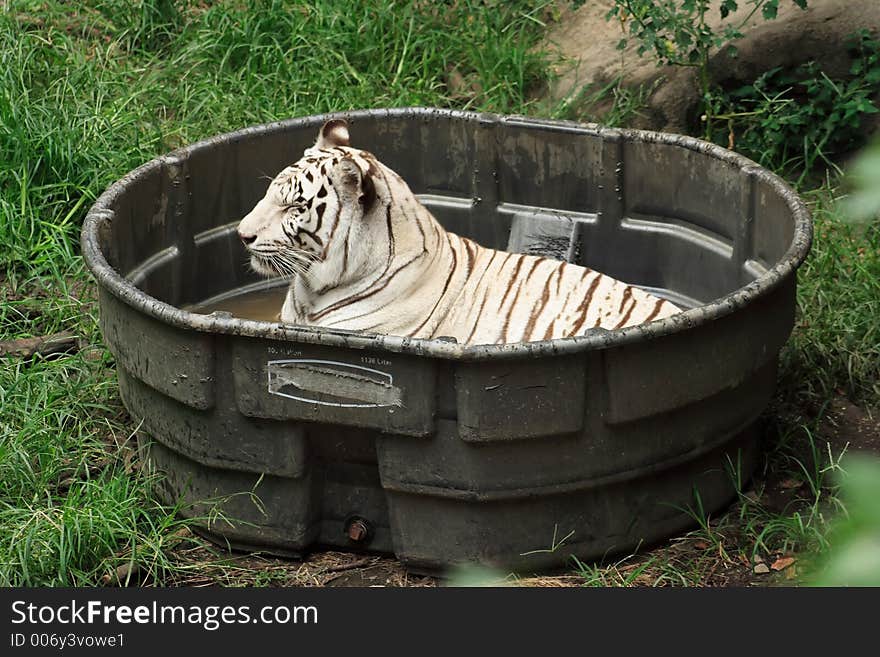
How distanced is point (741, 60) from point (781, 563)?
2.56m

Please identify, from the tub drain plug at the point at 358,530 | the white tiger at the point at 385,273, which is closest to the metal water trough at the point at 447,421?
the tub drain plug at the point at 358,530

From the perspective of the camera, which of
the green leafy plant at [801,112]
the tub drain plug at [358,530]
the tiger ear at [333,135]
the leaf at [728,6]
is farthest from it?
the green leafy plant at [801,112]

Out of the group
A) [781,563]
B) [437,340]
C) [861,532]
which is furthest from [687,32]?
[861,532]

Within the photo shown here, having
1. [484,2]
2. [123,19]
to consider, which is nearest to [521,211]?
[484,2]

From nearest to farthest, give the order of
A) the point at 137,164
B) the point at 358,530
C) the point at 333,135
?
the point at 358,530
the point at 333,135
the point at 137,164

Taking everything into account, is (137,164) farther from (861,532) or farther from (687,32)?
(861,532)

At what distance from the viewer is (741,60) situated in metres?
5.18

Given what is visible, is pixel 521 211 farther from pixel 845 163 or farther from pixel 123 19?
pixel 123 19

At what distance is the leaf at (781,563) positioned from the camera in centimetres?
332

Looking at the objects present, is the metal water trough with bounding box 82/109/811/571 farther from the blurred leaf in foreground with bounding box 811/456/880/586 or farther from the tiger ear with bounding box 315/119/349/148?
the blurred leaf in foreground with bounding box 811/456/880/586

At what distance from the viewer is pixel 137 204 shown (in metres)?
4.05

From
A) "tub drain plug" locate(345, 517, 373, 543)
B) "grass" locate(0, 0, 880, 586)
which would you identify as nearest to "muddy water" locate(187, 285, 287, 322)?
"grass" locate(0, 0, 880, 586)

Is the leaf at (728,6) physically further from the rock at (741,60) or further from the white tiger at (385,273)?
the white tiger at (385,273)

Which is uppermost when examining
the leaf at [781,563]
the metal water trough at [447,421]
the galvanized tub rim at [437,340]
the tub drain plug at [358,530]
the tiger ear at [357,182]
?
the tiger ear at [357,182]
